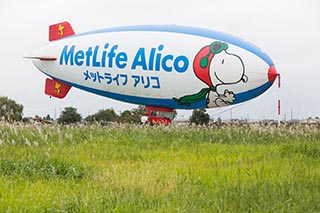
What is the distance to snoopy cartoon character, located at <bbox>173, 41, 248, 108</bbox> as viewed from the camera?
22047 mm

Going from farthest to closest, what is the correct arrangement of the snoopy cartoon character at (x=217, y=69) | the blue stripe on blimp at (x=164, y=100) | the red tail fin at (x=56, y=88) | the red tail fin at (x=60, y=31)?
the red tail fin at (x=60, y=31) → the red tail fin at (x=56, y=88) → the blue stripe on blimp at (x=164, y=100) → the snoopy cartoon character at (x=217, y=69)

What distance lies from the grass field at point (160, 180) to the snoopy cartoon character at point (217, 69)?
39.7 ft

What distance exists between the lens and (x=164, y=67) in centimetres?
2286

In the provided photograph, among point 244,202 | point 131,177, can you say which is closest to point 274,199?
point 244,202

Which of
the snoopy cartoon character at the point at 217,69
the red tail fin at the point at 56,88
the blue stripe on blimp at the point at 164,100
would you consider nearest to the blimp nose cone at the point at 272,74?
the blue stripe on blimp at the point at 164,100

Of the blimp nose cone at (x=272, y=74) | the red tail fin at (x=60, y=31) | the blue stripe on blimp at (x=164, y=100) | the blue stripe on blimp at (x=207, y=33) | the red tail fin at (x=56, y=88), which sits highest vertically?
the red tail fin at (x=60, y=31)

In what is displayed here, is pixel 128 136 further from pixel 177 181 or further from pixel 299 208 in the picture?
pixel 299 208

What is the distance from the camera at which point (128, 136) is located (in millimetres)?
12914

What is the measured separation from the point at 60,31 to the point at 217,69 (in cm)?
1106

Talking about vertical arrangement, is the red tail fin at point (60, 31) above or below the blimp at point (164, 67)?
above

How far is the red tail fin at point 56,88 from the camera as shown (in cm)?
2753

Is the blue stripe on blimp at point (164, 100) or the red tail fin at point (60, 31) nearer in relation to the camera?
the blue stripe on blimp at point (164, 100)

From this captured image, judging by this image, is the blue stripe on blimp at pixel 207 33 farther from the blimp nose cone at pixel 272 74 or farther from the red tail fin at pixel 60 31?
the red tail fin at pixel 60 31

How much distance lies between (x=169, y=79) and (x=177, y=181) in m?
17.1
